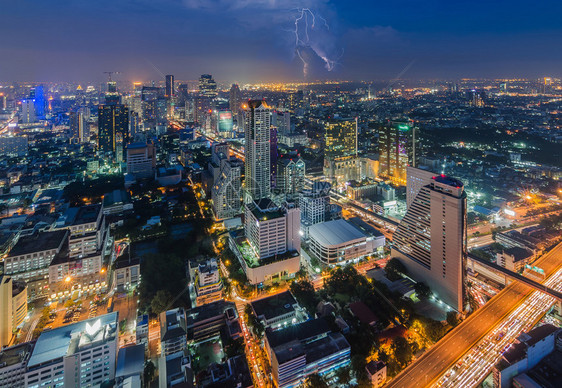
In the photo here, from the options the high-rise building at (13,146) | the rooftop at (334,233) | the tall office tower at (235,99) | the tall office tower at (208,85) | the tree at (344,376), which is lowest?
the tree at (344,376)

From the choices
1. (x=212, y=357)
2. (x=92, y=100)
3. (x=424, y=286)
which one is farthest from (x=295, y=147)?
(x=92, y=100)

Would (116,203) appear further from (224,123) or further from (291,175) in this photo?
(224,123)

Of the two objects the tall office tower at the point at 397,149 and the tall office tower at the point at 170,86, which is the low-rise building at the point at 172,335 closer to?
the tall office tower at the point at 397,149

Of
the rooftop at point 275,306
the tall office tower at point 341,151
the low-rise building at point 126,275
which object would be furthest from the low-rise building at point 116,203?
the tall office tower at point 341,151

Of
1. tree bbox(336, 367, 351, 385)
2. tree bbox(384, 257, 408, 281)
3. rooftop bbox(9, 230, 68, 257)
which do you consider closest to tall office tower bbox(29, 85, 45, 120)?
rooftop bbox(9, 230, 68, 257)

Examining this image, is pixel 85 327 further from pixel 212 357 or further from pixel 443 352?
pixel 443 352

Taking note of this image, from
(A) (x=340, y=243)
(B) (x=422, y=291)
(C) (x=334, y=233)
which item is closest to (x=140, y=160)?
(C) (x=334, y=233)
